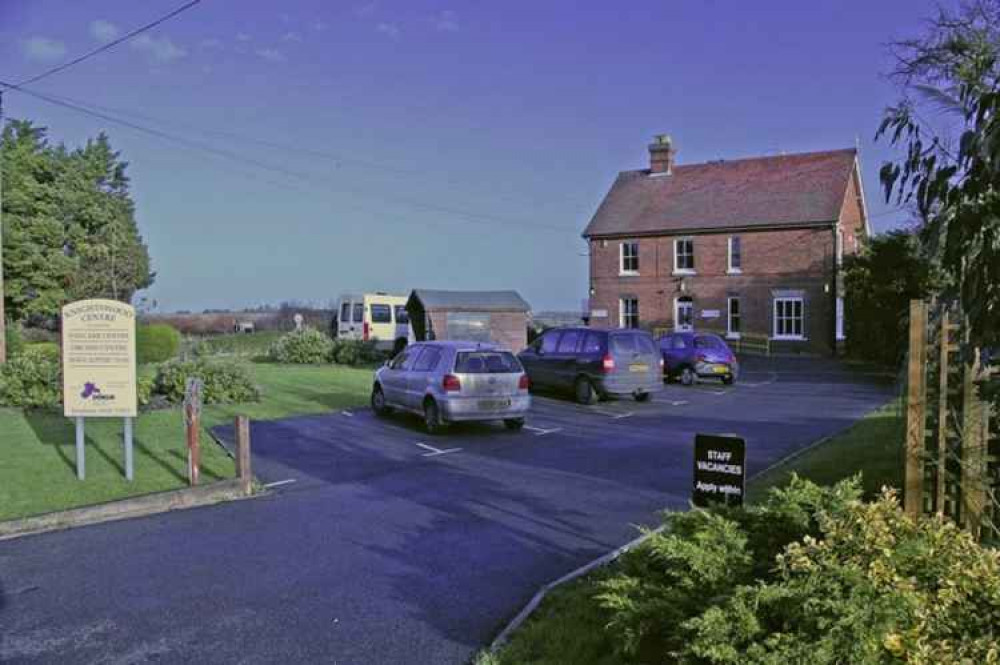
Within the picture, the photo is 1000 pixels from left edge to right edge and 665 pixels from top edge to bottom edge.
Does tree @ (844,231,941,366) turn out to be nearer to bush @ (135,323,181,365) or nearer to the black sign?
the black sign

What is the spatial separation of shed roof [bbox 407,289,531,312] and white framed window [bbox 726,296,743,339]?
14.1 m

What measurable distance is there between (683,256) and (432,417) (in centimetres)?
2892

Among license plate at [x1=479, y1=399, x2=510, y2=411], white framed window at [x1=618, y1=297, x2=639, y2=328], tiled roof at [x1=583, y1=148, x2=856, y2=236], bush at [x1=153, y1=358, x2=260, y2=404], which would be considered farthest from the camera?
white framed window at [x1=618, y1=297, x2=639, y2=328]

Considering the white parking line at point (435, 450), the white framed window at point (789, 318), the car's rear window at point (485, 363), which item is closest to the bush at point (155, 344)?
the car's rear window at point (485, 363)

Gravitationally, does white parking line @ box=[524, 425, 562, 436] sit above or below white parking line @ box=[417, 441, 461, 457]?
above

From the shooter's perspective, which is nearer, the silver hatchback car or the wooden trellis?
the wooden trellis

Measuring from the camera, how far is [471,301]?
95.0 ft

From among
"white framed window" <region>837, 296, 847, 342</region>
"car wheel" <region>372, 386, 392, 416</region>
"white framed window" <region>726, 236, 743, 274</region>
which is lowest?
"car wheel" <region>372, 386, 392, 416</region>

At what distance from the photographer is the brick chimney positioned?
45.2 meters

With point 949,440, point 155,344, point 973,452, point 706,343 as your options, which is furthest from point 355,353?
point 973,452

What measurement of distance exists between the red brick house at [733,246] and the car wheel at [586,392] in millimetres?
20881

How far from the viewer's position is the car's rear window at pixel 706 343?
25.1 m

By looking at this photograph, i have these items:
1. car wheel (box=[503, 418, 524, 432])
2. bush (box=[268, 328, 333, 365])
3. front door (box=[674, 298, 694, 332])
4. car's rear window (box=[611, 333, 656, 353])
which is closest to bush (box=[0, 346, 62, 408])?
car wheel (box=[503, 418, 524, 432])

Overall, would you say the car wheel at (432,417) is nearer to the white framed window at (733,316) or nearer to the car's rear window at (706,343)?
the car's rear window at (706,343)
